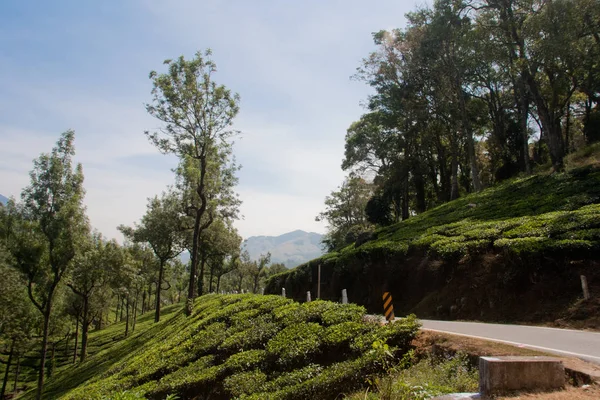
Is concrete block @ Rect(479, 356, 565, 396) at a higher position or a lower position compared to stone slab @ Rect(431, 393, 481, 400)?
higher

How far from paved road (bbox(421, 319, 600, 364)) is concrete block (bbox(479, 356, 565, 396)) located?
1747 millimetres

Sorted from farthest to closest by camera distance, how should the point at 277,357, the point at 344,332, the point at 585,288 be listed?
the point at 585,288 < the point at 277,357 < the point at 344,332

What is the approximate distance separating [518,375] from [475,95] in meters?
39.6

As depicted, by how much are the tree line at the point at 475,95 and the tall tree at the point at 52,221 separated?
22.6 metres

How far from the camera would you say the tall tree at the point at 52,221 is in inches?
957

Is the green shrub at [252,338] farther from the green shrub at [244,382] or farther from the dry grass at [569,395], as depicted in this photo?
the dry grass at [569,395]

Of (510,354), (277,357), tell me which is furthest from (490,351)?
(277,357)

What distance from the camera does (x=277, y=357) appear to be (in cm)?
862

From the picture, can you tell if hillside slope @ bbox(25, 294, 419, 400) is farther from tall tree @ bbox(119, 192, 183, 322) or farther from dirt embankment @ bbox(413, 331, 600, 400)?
tall tree @ bbox(119, 192, 183, 322)

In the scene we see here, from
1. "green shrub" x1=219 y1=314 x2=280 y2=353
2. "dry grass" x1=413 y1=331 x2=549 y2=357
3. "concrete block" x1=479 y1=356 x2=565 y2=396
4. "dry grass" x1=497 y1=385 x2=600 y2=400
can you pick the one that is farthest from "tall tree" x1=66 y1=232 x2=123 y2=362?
"dry grass" x1=497 y1=385 x2=600 y2=400

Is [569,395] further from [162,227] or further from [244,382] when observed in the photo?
[162,227]

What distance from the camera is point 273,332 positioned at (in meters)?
9.98

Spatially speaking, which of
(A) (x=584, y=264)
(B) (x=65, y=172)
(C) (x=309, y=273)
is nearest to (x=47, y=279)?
(B) (x=65, y=172)

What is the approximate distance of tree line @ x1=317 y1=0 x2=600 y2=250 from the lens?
2331 centimetres
